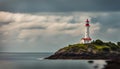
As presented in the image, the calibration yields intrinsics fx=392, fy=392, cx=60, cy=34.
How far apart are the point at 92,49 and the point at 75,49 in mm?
7649

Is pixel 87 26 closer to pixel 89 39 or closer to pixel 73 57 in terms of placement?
pixel 89 39

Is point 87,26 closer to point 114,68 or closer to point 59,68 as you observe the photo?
point 59,68

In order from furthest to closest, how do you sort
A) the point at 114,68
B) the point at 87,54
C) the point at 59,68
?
1. the point at 87,54
2. the point at 59,68
3. the point at 114,68

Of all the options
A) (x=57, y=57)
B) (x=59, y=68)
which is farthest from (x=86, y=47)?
(x=59, y=68)

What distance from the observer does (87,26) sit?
628 ft

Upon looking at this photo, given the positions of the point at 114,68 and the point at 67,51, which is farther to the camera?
the point at 67,51

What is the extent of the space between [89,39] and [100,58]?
14702 millimetres

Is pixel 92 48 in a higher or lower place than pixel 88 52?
higher

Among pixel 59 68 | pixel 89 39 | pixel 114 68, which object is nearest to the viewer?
pixel 114 68

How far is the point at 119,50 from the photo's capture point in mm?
181375

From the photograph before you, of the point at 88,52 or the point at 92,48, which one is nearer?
the point at 88,52

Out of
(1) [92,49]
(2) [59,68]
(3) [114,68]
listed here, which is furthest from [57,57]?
(3) [114,68]

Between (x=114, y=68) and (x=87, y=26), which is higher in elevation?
(x=87, y=26)

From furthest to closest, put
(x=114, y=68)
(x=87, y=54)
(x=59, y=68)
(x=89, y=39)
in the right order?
(x=89, y=39)
(x=87, y=54)
(x=59, y=68)
(x=114, y=68)
